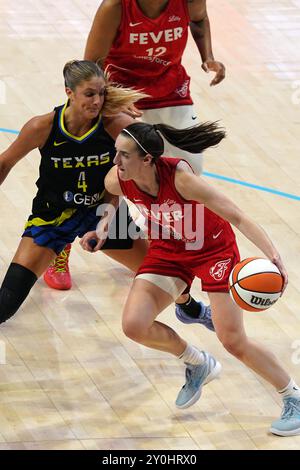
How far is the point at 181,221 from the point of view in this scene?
5.79m

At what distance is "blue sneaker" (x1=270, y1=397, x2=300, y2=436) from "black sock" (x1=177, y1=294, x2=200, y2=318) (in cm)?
90

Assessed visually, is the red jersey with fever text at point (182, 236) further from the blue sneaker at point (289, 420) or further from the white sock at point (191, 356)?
the blue sneaker at point (289, 420)

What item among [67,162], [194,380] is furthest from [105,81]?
[194,380]

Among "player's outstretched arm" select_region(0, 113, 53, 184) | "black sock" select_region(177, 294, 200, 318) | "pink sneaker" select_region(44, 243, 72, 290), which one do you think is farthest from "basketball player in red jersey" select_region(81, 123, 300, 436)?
"pink sneaker" select_region(44, 243, 72, 290)

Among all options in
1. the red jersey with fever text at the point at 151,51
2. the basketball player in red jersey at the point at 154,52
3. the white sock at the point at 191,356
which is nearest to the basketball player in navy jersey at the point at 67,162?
the basketball player in red jersey at the point at 154,52

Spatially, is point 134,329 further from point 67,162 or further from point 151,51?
point 151,51

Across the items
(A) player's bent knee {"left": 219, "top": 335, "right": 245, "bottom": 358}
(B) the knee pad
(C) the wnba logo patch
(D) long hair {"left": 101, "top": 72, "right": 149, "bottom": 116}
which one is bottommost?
(B) the knee pad

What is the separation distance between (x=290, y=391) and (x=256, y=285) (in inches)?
25.0

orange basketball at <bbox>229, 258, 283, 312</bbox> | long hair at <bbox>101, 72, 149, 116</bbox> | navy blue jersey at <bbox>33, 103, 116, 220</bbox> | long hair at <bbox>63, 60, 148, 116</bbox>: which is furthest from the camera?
navy blue jersey at <bbox>33, 103, 116, 220</bbox>

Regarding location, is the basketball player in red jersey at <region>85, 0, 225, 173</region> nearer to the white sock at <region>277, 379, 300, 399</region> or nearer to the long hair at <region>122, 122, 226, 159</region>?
the long hair at <region>122, 122, 226, 159</region>

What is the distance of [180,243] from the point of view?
5898mm

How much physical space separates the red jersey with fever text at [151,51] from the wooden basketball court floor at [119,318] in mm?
1156

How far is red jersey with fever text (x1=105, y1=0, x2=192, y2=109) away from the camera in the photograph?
6.63 meters

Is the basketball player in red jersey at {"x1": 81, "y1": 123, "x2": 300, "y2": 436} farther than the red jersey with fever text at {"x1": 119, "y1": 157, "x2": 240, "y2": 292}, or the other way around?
the red jersey with fever text at {"x1": 119, "y1": 157, "x2": 240, "y2": 292}
